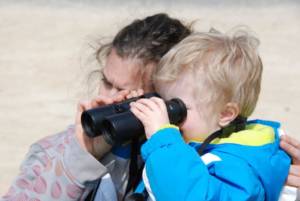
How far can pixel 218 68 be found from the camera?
5.75ft

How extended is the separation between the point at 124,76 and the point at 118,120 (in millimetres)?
302

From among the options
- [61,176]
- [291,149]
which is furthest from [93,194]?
[291,149]

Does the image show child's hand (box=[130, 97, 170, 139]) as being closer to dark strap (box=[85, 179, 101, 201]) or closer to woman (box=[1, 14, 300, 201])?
woman (box=[1, 14, 300, 201])

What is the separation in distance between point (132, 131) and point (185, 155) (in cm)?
16

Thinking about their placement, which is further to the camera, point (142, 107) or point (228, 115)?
point (228, 115)

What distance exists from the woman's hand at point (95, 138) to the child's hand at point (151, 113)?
0.54ft

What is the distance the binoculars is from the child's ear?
11 centimetres

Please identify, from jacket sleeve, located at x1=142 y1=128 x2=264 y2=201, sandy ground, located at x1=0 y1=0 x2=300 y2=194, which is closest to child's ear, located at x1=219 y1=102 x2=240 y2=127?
jacket sleeve, located at x1=142 y1=128 x2=264 y2=201

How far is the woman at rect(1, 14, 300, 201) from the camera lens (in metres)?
1.85

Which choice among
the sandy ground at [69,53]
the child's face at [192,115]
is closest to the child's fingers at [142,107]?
the child's face at [192,115]

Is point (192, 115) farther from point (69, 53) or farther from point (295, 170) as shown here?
point (69, 53)

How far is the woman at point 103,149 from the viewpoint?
72.9 inches

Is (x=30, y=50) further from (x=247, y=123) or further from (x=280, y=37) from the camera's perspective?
(x=247, y=123)

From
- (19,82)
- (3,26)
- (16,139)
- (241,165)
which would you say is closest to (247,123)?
(241,165)
